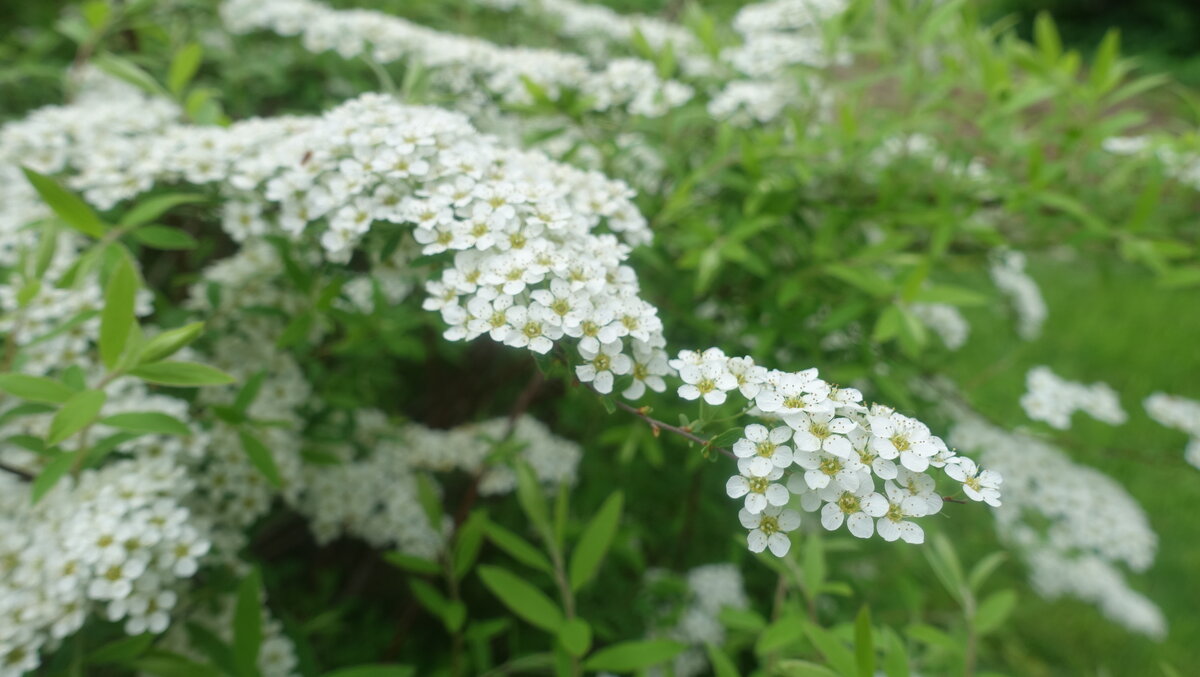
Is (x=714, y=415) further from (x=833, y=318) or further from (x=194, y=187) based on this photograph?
(x=194, y=187)

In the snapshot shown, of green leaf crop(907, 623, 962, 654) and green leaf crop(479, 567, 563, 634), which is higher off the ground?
green leaf crop(479, 567, 563, 634)

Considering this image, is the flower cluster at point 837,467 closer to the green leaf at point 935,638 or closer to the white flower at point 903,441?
the white flower at point 903,441

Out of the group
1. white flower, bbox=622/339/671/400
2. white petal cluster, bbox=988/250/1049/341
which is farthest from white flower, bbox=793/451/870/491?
white petal cluster, bbox=988/250/1049/341

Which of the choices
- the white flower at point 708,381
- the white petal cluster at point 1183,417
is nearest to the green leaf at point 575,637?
the white flower at point 708,381

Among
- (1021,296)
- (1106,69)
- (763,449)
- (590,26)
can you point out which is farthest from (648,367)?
(590,26)

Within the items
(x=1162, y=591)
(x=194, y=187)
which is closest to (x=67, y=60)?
(x=194, y=187)

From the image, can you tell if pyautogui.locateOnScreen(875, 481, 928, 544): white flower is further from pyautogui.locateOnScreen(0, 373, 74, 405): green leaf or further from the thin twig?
the thin twig
